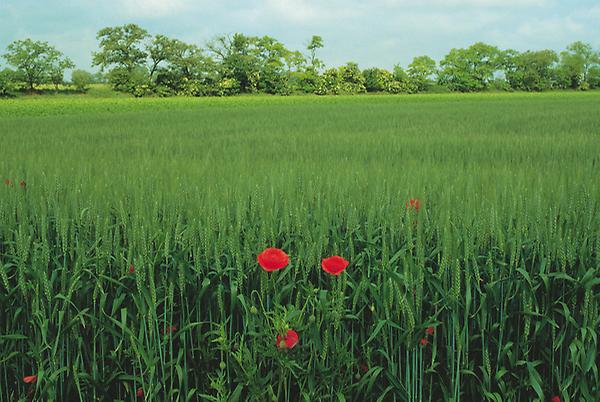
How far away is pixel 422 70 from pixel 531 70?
43.8 feet

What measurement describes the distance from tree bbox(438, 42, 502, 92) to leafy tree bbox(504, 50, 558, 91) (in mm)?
1875

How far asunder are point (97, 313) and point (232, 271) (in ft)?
1.98

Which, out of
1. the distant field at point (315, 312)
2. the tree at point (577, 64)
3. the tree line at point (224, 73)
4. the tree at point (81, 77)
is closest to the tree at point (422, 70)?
the tree line at point (224, 73)

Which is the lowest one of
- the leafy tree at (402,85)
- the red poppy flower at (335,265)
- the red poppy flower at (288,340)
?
the red poppy flower at (288,340)

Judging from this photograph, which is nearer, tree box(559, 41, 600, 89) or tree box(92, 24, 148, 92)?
tree box(92, 24, 148, 92)

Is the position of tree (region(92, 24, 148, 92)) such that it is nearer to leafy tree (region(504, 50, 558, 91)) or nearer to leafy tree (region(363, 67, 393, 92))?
leafy tree (region(363, 67, 393, 92))

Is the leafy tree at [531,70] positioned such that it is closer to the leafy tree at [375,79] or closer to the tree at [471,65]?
the tree at [471,65]

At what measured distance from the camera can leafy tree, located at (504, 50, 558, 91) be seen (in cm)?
6506

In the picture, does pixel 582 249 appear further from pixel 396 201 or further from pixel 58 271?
pixel 58 271

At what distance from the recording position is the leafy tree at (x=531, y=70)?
65062 mm

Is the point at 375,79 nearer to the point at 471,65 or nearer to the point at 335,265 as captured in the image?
the point at 471,65

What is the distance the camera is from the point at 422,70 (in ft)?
215

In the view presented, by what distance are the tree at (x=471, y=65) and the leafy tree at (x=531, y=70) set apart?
1.87 m

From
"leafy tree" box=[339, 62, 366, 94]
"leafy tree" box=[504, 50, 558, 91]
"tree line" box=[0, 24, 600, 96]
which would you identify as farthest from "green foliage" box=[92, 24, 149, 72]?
"leafy tree" box=[504, 50, 558, 91]
